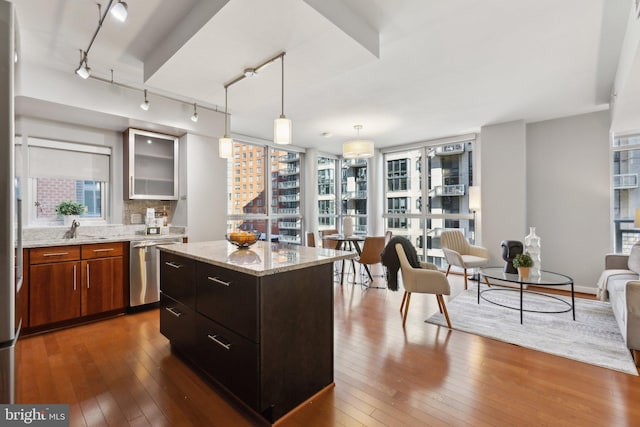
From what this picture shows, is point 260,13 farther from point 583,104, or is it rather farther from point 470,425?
point 583,104

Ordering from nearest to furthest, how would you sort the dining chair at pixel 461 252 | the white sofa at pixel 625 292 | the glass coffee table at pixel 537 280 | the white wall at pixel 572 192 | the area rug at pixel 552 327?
1. the white sofa at pixel 625 292
2. the area rug at pixel 552 327
3. the glass coffee table at pixel 537 280
4. the white wall at pixel 572 192
5. the dining chair at pixel 461 252

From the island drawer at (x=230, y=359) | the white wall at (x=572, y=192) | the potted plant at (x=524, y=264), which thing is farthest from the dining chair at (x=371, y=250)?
the island drawer at (x=230, y=359)

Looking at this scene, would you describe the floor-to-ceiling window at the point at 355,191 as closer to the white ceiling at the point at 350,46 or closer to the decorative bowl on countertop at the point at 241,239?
the white ceiling at the point at 350,46

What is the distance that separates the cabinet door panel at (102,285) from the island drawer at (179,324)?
120 cm

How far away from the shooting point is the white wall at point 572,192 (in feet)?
14.1

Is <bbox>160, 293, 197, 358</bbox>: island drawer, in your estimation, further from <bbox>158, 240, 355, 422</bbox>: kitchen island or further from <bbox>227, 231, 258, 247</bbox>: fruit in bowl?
<bbox>227, 231, 258, 247</bbox>: fruit in bowl

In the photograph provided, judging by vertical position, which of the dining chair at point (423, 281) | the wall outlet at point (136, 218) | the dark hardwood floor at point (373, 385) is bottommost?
the dark hardwood floor at point (373, 385)

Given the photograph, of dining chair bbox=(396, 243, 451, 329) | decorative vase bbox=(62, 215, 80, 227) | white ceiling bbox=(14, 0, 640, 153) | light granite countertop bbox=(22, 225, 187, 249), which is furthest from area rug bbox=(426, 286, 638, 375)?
decorative vase bbox=(62, 215, 80, 227)

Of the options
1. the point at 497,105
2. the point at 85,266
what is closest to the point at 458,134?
the point at 497,105

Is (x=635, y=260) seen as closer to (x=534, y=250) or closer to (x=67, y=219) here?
(x=534, y=250)

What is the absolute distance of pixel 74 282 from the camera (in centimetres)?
312

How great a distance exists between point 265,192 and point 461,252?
3.85 metres

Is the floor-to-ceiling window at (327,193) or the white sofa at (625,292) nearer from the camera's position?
the white sofa at (625,292)

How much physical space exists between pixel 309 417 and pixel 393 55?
291 centimetres
